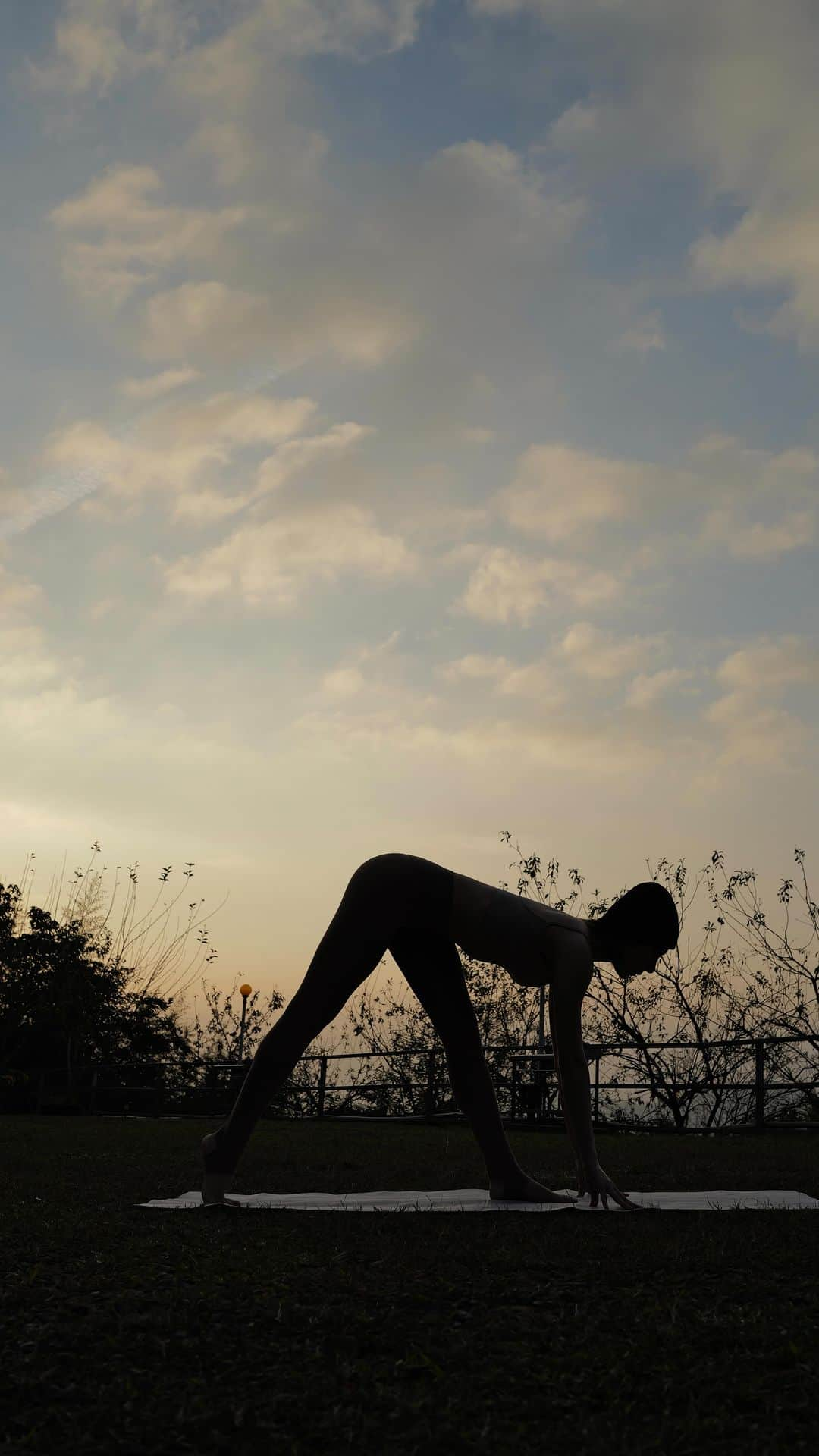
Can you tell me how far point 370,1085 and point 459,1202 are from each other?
474 inches

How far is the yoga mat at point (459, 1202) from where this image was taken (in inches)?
152

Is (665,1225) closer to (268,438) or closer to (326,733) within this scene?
(268,438)

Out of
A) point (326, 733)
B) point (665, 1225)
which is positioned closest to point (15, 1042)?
point (326, 733)

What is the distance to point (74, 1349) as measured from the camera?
1875 millimetres

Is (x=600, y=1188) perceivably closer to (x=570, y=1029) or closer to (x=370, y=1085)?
(x=570, y=1029)

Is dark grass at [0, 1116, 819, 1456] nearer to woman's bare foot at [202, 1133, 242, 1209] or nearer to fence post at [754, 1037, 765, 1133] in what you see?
woman's bare foot at [202, 1133, 242, 1209]

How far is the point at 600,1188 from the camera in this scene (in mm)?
3816

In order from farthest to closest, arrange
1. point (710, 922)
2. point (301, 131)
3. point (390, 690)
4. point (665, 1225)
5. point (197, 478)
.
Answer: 1. point (710, 922)
2. point (390, 690)
3. point (197, 478)
4. point (301, 131)
5. point (665, 1225)

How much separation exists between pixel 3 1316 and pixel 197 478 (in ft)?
33.4

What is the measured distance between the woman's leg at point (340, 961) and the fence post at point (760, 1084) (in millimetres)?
9967

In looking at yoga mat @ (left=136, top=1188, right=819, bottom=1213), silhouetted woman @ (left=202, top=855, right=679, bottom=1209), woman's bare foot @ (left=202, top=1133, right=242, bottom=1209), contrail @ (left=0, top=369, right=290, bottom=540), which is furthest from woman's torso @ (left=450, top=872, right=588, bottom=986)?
contrail @ (left=0, top=369, right=290, bottom=540)

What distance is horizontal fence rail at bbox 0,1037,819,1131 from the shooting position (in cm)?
1323

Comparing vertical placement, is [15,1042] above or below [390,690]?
below

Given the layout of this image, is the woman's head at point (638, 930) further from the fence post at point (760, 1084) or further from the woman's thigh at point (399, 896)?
the fence post at point (760, 1084)
